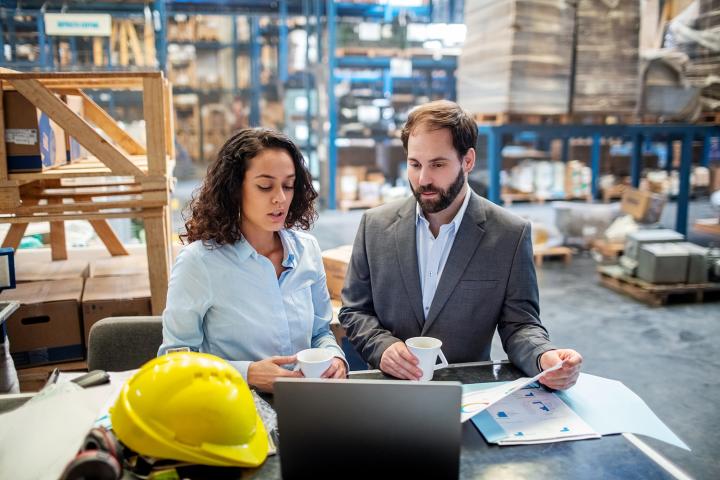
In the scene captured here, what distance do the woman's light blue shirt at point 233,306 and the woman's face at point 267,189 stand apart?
0.12m

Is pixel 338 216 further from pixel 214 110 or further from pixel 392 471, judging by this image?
pixel 392 471

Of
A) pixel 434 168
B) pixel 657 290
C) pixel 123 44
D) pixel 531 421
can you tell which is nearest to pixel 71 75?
pixel 434 168

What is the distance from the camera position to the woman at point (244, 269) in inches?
76.7

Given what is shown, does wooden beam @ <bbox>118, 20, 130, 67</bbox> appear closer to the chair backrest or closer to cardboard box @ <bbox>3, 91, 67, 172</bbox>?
cardboard box @ <bbox>3, 91, 67, 172</bbox>

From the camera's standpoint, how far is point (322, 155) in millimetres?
11000

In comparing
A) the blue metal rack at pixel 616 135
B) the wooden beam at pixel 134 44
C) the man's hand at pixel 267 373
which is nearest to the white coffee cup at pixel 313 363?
the man's hand at pixel 267 373

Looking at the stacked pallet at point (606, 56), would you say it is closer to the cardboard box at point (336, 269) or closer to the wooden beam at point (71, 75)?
the cardboard box at point (336, 269)

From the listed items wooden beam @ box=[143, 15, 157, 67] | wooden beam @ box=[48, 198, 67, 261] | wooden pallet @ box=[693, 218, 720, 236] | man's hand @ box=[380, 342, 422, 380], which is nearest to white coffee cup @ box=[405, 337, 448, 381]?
man's hand @ box=[380, 342, 422, 380]

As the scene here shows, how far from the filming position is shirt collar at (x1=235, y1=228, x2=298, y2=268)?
2025mm

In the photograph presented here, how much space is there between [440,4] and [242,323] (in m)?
15.5

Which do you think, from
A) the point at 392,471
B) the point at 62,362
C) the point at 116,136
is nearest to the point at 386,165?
the point at 116,136

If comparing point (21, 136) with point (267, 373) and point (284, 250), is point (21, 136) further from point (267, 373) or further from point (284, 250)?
point (267, 373)

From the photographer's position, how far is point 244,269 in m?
2.02

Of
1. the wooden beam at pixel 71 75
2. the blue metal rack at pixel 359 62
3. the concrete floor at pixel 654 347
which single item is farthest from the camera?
the blue metal rack at pixel 359 62
